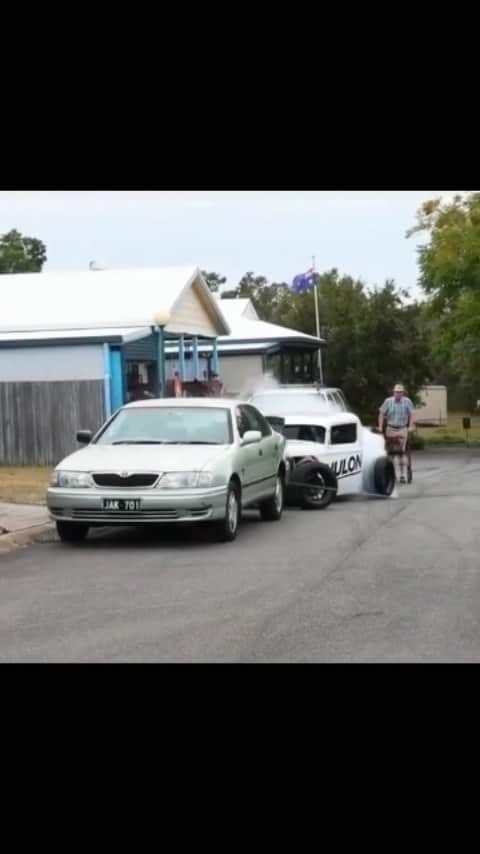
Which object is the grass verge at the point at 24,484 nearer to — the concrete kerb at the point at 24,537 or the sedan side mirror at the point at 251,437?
the concrete kerb at the point at 24,537

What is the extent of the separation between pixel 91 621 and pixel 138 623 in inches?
14.0

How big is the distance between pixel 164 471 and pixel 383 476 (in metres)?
6.44

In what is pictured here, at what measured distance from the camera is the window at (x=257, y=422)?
597 inches

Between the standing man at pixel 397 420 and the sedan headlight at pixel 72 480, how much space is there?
912 centimetres

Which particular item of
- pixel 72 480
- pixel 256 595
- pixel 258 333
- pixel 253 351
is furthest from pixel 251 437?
pixel 258 333

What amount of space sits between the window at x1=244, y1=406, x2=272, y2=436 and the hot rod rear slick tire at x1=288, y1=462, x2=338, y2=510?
1417 millimetres

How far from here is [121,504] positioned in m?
12.6

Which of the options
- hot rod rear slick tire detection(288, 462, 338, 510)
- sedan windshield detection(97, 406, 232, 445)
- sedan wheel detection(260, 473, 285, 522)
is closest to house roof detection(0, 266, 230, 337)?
hot rod rear slick tire detection(288, 462, 338, 510)

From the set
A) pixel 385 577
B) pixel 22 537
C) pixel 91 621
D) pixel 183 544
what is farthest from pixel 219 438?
pixel 91 621

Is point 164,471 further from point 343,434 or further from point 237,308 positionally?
point 237,308

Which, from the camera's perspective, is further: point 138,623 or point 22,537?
point 22,537

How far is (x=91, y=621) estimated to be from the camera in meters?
8.72

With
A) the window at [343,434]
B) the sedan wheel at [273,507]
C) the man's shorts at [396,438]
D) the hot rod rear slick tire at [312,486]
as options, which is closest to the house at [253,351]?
the man's shorts at [396,438]
